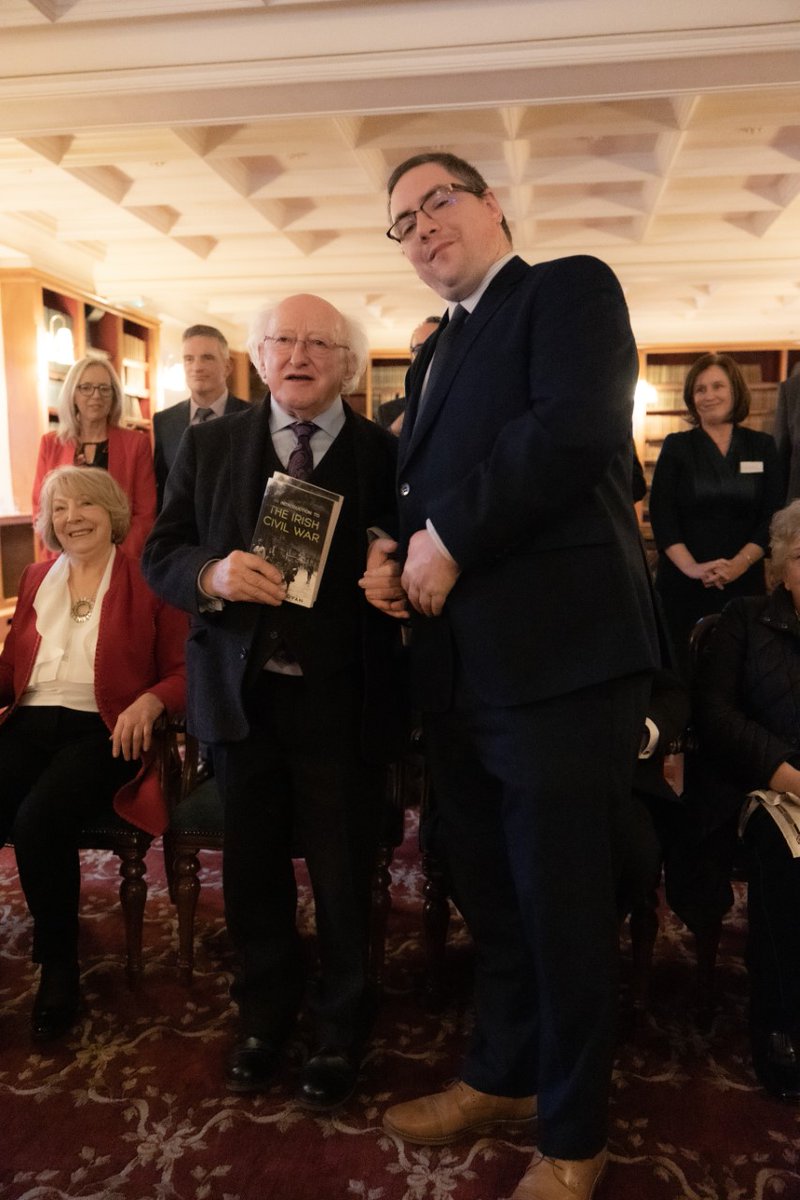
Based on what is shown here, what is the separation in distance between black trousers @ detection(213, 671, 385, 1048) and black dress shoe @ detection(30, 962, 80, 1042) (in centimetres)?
47

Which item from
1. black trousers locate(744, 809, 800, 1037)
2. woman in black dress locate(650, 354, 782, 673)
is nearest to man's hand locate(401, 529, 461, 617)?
black trousers locate(744, 809, 800, 1037)

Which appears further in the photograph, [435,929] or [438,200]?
[435,929]

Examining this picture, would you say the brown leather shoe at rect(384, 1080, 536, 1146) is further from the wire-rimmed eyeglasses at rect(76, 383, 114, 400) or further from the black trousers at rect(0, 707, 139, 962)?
the wire-rimmed eyeglasses at rect(76, 383, 114, 400)

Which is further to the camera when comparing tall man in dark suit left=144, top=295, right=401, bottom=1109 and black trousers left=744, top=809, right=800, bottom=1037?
black trousers left=744, top=809, right=800, bottom=1037

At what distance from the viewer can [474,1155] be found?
1713mm

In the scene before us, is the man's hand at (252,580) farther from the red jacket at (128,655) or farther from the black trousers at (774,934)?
the black trousers at (774,934)

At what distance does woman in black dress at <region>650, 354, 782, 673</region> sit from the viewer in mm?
3463

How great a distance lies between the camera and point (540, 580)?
1389mm

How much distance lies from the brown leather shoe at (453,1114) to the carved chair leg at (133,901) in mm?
854

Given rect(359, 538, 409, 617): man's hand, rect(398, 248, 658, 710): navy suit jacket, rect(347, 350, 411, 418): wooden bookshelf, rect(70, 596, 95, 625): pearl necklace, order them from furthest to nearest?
rect(347, 350, 411, 418): wooden bookshelf, rect(70, 596, 95, 625): pearl necklace, rect(359, 538, 409, 617): man's hand, rect(398, 248, 658, 710): navy suit jacket

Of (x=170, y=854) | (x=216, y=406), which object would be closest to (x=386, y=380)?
(x=216, y=406)

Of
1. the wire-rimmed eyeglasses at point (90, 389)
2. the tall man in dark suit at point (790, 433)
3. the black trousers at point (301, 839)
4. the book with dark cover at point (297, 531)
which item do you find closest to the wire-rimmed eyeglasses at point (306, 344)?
the book with dark cover at point (297, 531)

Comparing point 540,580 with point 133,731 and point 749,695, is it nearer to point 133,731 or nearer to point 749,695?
point 749,695

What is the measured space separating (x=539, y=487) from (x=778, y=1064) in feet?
4.76
